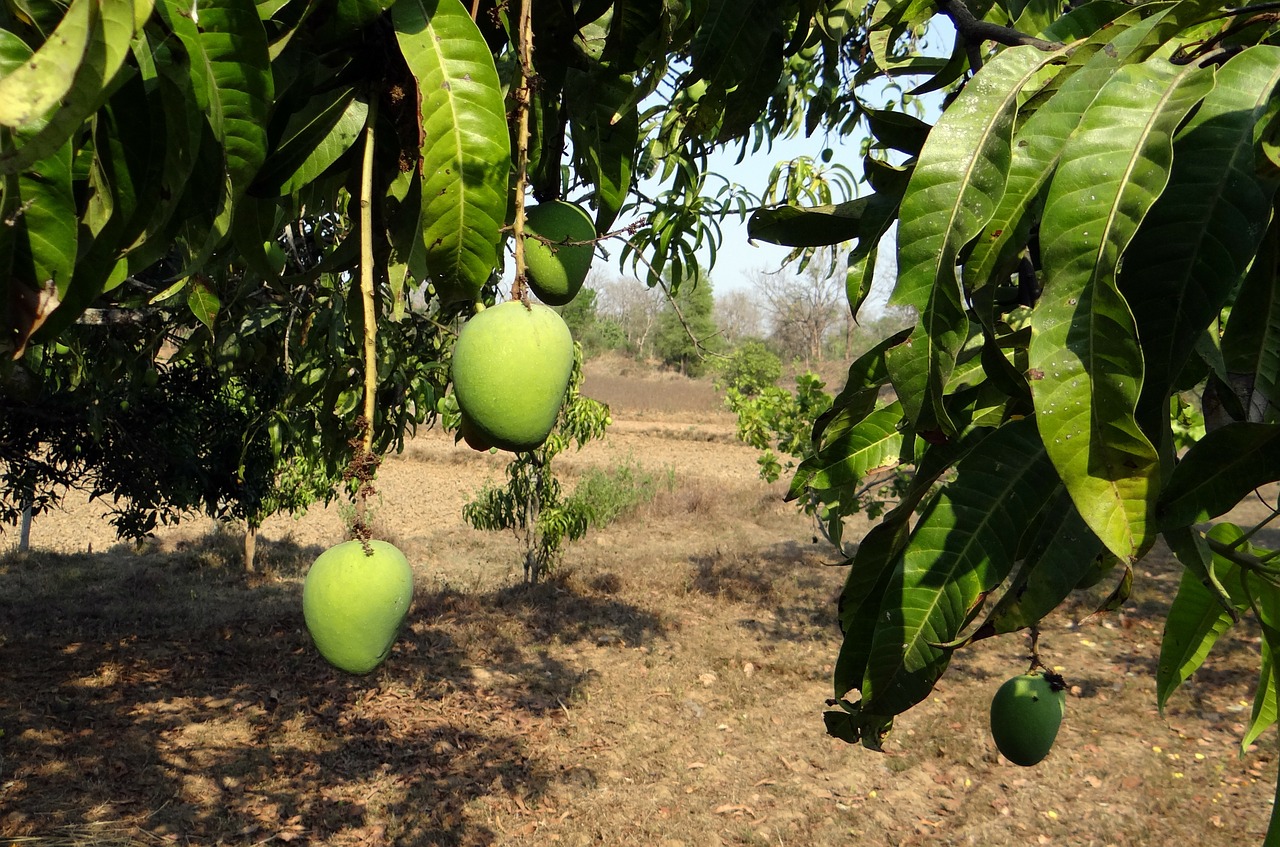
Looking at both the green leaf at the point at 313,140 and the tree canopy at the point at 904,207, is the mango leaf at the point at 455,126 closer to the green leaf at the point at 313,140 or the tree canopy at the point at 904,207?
the tree canopy at the point at 904,207

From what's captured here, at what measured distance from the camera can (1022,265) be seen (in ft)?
3.22

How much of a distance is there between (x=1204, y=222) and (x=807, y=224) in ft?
1.51

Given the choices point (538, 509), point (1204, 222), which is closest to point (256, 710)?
point (538, 509)

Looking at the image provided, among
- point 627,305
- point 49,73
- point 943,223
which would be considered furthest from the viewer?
point 627,305

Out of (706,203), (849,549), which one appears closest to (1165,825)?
(706,203)

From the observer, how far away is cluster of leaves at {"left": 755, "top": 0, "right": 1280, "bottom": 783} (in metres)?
0.58

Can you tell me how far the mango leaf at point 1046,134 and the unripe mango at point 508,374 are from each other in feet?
1.13

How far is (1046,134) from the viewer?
0.65m

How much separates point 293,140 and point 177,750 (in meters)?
4.49

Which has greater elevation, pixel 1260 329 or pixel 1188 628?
pixel 1260 329

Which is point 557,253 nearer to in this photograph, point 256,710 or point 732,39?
point 732,39

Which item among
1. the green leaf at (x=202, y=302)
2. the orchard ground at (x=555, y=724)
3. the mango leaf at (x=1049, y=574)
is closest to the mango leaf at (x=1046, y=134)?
the mango leaf at (x=1049, y=574)

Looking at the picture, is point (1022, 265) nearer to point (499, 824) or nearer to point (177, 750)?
point (499, 824)

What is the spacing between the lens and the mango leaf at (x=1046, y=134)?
2.10 feet
